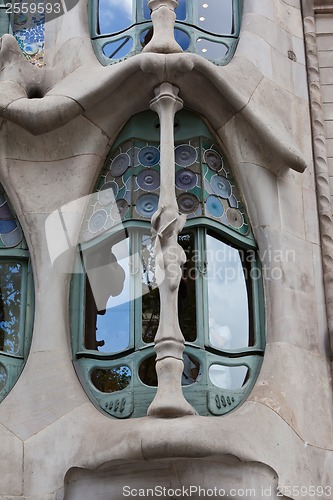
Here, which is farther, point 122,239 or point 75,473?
point 122,239

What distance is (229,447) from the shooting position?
9016 millimetres

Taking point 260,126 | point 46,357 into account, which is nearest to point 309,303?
point 260,126

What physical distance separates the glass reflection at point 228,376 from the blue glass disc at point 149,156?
2.23 meters

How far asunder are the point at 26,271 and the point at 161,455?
2762 millimetres

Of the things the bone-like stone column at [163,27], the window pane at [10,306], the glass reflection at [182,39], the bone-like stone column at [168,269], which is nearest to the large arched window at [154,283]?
the bone-like stone column at [168,269]

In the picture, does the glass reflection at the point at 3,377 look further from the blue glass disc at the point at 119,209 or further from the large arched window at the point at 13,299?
the blue glass disc at the point at 119,209

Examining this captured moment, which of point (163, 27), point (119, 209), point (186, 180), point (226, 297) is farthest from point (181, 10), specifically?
point (226, 297)

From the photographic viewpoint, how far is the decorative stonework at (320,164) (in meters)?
10.7

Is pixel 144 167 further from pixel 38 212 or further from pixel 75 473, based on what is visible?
pixel 75 473

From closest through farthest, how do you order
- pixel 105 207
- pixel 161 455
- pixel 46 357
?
pixel 161 455
pixel 46 357
pixel 105 207

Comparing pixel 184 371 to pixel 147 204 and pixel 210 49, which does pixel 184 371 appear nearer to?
pixel 147 204

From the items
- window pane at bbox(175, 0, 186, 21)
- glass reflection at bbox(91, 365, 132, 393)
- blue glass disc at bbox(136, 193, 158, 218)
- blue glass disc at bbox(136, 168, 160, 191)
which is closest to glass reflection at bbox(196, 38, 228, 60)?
window pane at bbox(175, 0, 186, 21)

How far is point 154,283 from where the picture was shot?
10.3 metres

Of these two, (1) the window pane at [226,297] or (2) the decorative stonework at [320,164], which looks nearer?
(1) the window pane at [226,297]
